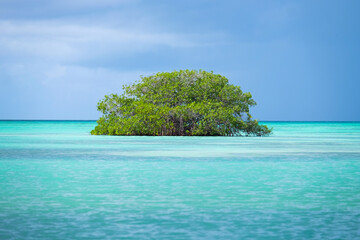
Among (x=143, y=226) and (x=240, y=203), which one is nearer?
(x=143, y=226)

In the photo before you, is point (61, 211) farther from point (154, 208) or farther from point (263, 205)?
point (263, 205)

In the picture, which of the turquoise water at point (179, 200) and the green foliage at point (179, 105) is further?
the green foliage at point (179, 105)

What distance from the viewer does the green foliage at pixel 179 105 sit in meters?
36.8

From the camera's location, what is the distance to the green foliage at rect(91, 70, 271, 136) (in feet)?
121

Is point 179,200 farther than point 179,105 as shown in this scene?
No

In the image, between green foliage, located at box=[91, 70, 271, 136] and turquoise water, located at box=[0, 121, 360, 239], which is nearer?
turquoise water, located at box=[0, 121, 360, 239]

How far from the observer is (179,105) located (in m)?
38.4

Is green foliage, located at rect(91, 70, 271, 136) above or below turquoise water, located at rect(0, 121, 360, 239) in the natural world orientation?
above

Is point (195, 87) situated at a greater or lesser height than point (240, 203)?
greater

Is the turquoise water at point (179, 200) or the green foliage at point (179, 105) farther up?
the green foliage at point (179, 105)

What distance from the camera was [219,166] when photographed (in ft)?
51.6

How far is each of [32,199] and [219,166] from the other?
6.96 meters

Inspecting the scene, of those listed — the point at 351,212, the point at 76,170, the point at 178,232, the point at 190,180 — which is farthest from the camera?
the point at 76,170

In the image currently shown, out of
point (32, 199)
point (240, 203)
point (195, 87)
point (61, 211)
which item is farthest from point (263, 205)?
point (195, 87)
